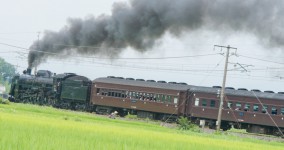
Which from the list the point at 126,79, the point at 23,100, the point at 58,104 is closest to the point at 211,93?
the point at 126,79

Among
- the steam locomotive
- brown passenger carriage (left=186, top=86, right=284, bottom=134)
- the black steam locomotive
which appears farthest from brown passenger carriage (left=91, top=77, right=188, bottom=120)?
the black steam locomotive

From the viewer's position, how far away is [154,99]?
42.8 meters

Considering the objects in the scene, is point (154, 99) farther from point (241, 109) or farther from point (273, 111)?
point (273, 111)

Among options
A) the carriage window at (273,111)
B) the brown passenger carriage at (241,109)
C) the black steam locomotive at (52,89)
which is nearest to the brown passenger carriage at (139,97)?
the brown passenger carriage at (241,109)

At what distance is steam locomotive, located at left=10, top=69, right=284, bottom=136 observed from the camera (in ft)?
124

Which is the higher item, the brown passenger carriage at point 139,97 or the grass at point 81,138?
the brown passenger carriage at point 139,97

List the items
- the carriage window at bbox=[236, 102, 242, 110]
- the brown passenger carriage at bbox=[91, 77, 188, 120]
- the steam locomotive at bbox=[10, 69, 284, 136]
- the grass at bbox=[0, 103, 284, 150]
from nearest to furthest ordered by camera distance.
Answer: the grass at bbox=[0, 103, 284, 150] → the steam locomotive at bbox=[10, 69, 284, 136] → the carriage window at bbox=[236, 102, 242, 110] → the brown passenger carriage at bbox=[91, 77, 188, 120]

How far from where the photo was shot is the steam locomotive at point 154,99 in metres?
37.9

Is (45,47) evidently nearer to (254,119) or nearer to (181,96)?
(181,96)

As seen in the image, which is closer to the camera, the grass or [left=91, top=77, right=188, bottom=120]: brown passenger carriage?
the grass

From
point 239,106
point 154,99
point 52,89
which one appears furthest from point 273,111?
point 52,89

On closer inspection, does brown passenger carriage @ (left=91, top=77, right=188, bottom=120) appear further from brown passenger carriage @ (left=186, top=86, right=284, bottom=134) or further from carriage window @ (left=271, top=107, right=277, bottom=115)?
carriage window @ (left=271, top=107, right=277, bottom=115)

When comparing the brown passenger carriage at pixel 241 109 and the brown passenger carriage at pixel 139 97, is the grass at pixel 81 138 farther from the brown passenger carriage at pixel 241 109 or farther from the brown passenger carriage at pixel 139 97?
the brown passenger carriage at pixel 139 97

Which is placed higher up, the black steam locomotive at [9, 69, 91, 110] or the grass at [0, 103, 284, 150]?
the black steam locomotive at [9, 69, 91, 110]
